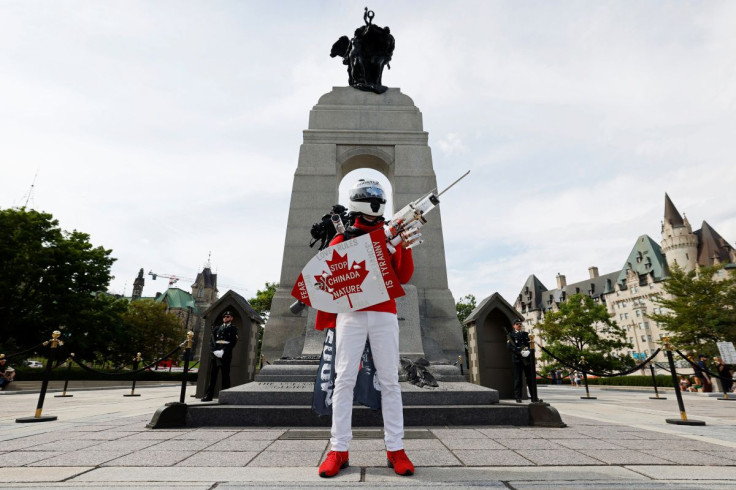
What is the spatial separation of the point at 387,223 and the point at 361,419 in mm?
3189

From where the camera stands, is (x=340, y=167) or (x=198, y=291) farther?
(x=198, y=291)

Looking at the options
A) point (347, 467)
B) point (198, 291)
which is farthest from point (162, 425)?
point (198, 291)

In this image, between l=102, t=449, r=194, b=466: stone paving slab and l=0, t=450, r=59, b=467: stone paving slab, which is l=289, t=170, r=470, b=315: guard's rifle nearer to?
l=102, t=449, r=194, b=466: stone paving slab

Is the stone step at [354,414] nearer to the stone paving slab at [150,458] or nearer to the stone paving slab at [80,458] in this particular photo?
the stone paving slab at [150,458]

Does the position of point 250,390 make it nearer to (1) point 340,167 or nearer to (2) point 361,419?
(2) point 361,419

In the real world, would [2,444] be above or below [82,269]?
below

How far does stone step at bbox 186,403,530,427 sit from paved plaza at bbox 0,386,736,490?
0.65 ft

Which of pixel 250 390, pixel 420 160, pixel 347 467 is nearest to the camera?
pixel 347 467

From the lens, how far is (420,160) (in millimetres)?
12258

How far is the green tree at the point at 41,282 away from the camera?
75.4 feet

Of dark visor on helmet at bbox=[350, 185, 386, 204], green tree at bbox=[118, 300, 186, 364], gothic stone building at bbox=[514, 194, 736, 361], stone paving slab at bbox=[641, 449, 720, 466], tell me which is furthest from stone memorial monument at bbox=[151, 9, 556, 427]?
gothic stone building at bbox=[514, 194, 736, 361]

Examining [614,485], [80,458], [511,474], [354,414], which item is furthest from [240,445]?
[614,485]

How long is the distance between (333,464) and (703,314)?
104 ft

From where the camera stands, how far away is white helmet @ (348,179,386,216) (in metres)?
3.96
